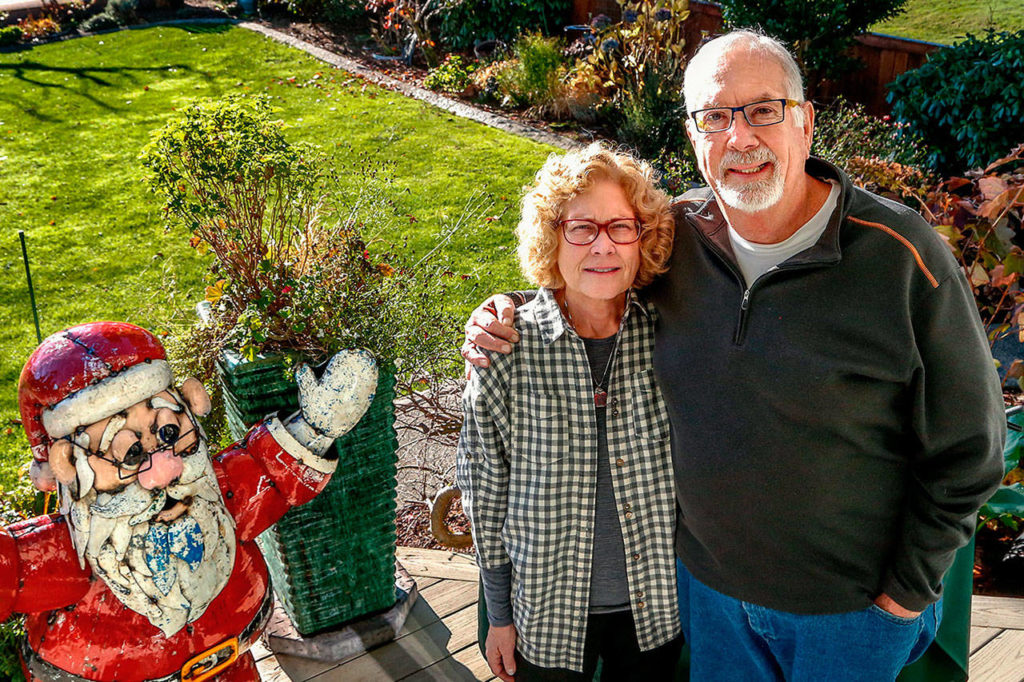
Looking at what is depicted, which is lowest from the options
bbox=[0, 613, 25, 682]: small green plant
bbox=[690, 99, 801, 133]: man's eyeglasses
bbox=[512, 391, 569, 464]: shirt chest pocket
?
bbox=[0, 613, 25, 682]: small green plant

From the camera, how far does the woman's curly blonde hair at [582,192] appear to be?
1950mm

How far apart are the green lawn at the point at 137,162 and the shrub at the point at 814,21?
6.42 feet

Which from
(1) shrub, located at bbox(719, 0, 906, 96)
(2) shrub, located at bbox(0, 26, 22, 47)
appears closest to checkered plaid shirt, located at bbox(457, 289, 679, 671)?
(1) shrub, located at bbox(719, 0, 906, 96)

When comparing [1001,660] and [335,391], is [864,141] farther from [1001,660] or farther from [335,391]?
[335,391]

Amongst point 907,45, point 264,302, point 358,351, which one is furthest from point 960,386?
point 907,45

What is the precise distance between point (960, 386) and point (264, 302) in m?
1.66

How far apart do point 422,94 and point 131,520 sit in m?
7.46

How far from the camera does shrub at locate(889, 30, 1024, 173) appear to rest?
5805mm

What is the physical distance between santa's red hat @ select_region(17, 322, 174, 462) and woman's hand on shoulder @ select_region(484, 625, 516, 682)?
1000 millimetres

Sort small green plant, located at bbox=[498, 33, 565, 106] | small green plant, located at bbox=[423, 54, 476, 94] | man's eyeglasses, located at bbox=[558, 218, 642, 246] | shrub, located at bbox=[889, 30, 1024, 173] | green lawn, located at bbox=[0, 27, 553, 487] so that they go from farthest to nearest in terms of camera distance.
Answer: small green plant, located at bbox=[423, 54, 476, 94] < small green plant, located at bbox=[498, 33, 565, 106] < shrub, located at bbox=[889, 30, 1024, 173] < green lawn, located at bbox=[0, 27, 553, 487] < man's eyeglasses, located at bbox=[558, 218, 642, 246]

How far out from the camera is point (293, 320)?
A: 7.61 ft

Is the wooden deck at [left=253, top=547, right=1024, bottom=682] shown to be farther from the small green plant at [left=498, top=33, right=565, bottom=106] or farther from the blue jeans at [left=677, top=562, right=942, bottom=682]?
the small green plant at [left=498, top=33, right=565, bottom=106]

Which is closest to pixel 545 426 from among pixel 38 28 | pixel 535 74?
pixel 535 74

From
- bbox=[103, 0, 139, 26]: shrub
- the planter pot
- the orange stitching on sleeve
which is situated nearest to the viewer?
the orange stitching on sleeve
